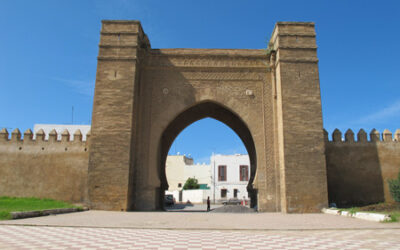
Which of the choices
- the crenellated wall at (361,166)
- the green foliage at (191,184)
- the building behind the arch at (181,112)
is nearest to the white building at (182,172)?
the green foliage at (191,184)

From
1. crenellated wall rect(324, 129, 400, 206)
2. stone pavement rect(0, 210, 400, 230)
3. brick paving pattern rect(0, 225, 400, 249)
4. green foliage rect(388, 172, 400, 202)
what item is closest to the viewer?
brick paving pattern rect(0, 225, 400, 249)

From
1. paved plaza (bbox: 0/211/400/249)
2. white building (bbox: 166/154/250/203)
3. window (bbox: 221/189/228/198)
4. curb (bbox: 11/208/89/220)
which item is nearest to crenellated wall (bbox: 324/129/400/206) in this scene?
paved plaza (bbox: 0/211/400/249)

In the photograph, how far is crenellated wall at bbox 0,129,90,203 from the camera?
10500 mm

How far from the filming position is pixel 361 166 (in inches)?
416

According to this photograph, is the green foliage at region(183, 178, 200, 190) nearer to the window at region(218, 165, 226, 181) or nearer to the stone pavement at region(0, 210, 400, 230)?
the window at region(218, 165, 226, 181)

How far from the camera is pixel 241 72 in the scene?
10.8m

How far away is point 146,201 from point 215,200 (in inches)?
645

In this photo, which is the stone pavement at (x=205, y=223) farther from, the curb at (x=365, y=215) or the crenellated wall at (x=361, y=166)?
the crenellated wall at (x=361, y=166)

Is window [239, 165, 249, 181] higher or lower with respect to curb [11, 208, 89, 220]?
higher

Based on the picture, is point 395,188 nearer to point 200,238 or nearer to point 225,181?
point 200,238

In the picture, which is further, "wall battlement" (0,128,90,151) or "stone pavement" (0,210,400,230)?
"wall battlement" (0,128,90,151)

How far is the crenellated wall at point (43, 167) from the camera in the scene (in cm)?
1050

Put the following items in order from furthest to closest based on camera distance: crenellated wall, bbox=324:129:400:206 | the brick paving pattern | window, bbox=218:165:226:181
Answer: window, bbox=218:165:226:181 < crenellated wall, bbox=324:129:400:206 < the brick paving pattern

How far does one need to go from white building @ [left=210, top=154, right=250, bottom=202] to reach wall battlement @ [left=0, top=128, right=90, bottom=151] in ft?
53.4
